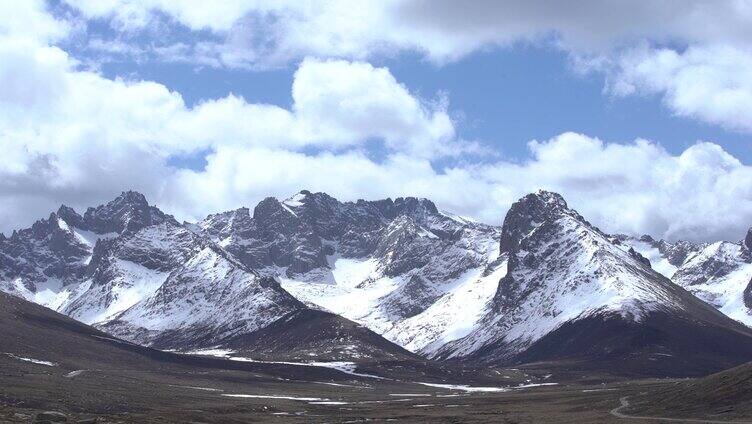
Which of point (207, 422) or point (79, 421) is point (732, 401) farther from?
point (79, 421)

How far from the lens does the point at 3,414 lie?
5497 inches

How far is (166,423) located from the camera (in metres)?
168

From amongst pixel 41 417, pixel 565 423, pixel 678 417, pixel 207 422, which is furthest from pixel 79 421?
pixel 678 417

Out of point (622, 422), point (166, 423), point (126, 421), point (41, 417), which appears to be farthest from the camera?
point (622, 422)

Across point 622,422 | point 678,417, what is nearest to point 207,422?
point 622,422

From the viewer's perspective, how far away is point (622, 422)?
191m

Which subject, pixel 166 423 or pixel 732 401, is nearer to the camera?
pixel 166 423

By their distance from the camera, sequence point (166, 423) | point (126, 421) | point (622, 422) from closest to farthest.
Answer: point (126, 421), point (166, 423), point (622, 422)

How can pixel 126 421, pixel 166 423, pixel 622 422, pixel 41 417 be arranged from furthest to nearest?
1. pixel 622 422
2. pixel 166 423
3. pixel 126 421
4. pixel 41 417

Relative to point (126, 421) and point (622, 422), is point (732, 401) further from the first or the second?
point (126, 421)

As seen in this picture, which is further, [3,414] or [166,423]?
[166,423]

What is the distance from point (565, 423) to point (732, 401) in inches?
1328

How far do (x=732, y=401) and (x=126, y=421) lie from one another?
120m

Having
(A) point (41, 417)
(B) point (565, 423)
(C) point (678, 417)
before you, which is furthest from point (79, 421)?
(C) point (678, 417)
